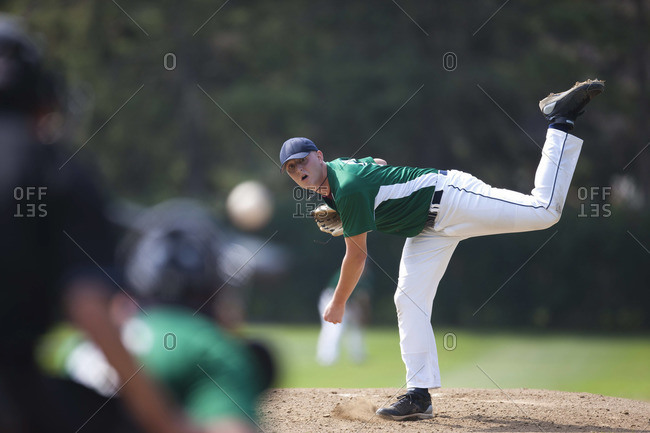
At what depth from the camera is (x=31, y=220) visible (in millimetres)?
2713

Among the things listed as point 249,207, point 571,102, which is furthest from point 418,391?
point 249,207

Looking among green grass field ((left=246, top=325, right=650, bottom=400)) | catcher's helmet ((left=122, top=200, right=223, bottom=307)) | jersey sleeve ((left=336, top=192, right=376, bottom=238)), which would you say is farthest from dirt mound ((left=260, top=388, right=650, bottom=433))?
catcher's helmet ((left=122, top=200, right=223, bottom=307))

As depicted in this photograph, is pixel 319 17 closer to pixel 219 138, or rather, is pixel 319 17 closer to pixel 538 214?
pixel 219 138

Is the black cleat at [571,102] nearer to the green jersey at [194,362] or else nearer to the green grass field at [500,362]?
the green jersey at [194,362]

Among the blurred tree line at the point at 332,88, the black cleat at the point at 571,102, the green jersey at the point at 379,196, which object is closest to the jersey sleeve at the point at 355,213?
the green jersey at the point at 379,196

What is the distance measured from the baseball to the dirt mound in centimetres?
361

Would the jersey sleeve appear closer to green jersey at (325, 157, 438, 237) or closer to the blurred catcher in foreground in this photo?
green jersey at (325, 157, 438, 237)

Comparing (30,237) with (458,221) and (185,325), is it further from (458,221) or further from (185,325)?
(458,221)

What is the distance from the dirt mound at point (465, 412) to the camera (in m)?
6.19

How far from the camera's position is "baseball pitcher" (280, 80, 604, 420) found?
19.9 ft

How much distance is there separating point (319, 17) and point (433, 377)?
21.9m

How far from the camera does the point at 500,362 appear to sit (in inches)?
586

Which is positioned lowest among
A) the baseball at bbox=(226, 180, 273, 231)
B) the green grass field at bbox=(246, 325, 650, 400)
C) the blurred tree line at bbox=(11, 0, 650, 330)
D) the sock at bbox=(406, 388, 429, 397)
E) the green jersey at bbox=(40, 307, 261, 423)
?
the green grass field at bbox=(246, 325, 650, 400)

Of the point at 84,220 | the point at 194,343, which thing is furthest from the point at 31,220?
the point at 194,343
